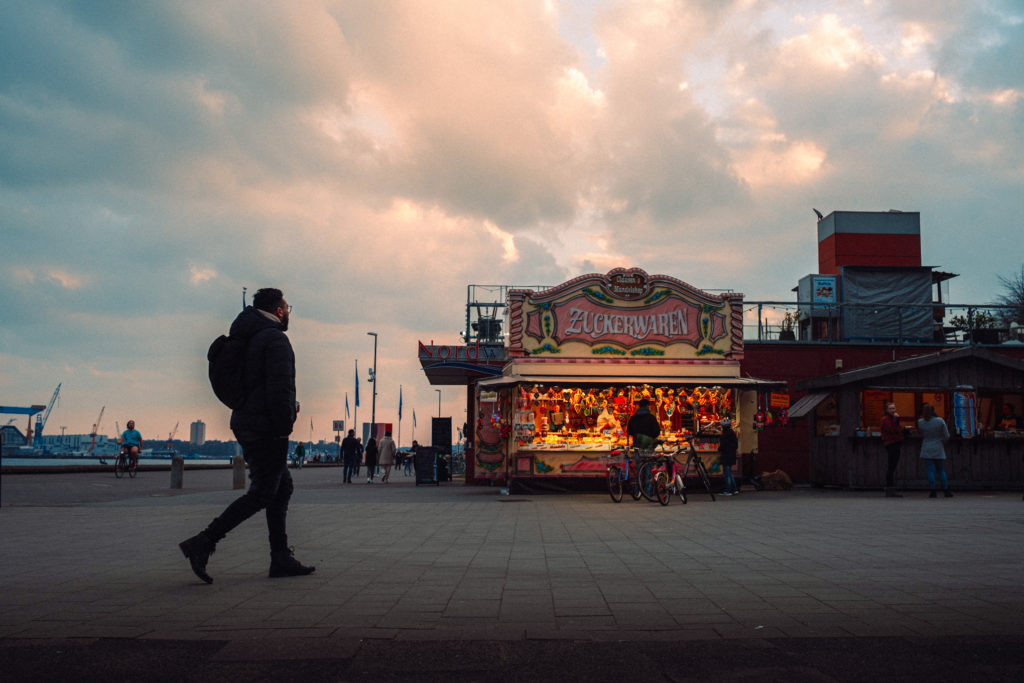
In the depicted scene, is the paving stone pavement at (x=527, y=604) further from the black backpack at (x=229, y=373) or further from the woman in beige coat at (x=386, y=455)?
the woman in beige coat at (x=386, y=455)

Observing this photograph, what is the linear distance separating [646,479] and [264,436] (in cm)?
1077

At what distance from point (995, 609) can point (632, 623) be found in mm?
2210

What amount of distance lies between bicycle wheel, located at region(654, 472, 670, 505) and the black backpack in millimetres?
10313

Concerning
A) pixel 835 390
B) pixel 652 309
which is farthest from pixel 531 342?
pixel 835 390

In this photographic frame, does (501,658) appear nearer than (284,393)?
Yes

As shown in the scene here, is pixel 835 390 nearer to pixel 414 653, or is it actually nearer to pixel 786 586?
pixel 786 586

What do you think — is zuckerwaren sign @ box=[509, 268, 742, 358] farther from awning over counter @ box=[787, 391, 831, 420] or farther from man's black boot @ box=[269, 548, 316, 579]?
man's black boot @ box=[269, 548, 316, 579]

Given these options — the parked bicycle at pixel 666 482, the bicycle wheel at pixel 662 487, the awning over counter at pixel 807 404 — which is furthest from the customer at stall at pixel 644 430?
the awning over counter at pixel 807 404

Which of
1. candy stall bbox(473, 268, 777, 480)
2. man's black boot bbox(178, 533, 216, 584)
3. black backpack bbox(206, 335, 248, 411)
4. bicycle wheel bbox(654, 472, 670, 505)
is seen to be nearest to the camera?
man's black boot bbox(178, 533, 216, 584)

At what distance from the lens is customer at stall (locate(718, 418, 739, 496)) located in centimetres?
1886

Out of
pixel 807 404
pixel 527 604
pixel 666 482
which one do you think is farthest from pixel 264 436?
pixel 807 404

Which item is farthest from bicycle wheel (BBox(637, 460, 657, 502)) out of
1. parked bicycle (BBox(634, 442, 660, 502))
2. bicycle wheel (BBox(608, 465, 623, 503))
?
bicycle wheel (BBox(608, 465, 623, 503))

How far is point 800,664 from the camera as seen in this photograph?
3762 millimetres

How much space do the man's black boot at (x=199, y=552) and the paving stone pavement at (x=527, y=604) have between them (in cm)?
20
